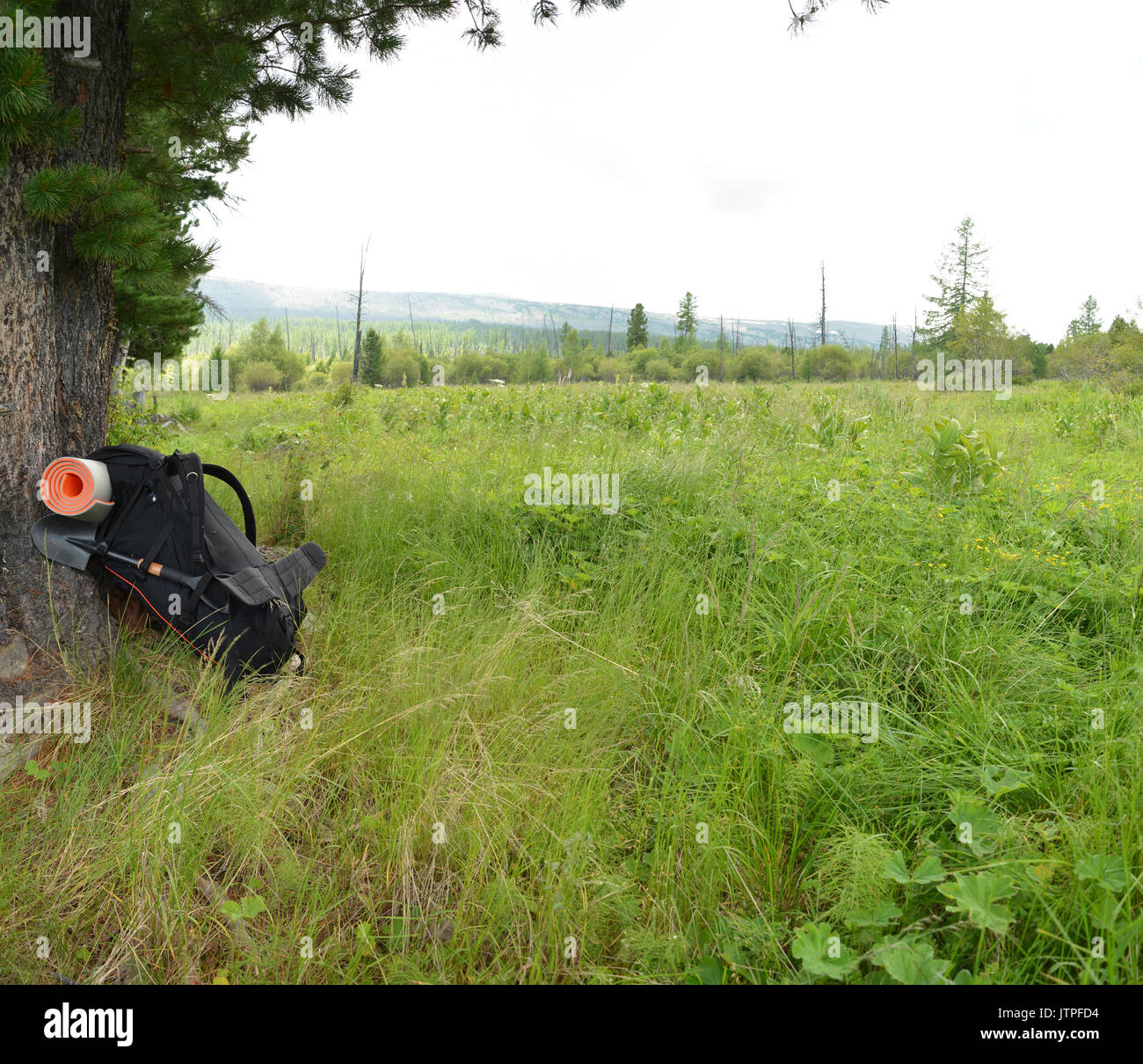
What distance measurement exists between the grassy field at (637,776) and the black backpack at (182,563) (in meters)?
0.19

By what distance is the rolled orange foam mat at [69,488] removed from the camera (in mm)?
2646

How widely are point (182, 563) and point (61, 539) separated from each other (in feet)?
1.66

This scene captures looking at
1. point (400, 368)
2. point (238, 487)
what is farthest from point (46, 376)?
point (400, 368)

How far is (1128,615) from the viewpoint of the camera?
2.86 meters

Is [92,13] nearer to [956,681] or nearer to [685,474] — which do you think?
[685,474]

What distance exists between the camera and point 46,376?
281 centimetres

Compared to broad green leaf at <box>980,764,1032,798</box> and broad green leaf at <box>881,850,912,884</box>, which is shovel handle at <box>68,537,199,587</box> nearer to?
broad green leaf at <box>881,850,912,884</box>

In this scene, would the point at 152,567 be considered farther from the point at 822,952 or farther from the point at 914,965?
the point at 914,965

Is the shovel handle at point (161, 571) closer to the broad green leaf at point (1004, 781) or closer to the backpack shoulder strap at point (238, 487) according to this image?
the backpack shoulder strap at point (238, 487)

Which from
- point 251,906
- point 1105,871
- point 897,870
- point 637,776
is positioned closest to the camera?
point 1105,871

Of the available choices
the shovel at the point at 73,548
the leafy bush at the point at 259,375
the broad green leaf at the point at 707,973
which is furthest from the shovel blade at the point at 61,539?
the leafy bush at the point at 259,375

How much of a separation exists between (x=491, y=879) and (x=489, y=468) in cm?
330

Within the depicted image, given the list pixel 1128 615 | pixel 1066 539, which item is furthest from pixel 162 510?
pixel 1066 539

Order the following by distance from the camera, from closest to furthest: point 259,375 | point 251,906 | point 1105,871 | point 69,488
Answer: point 1105,871, point 251,906, point 69,488, point 259,375
